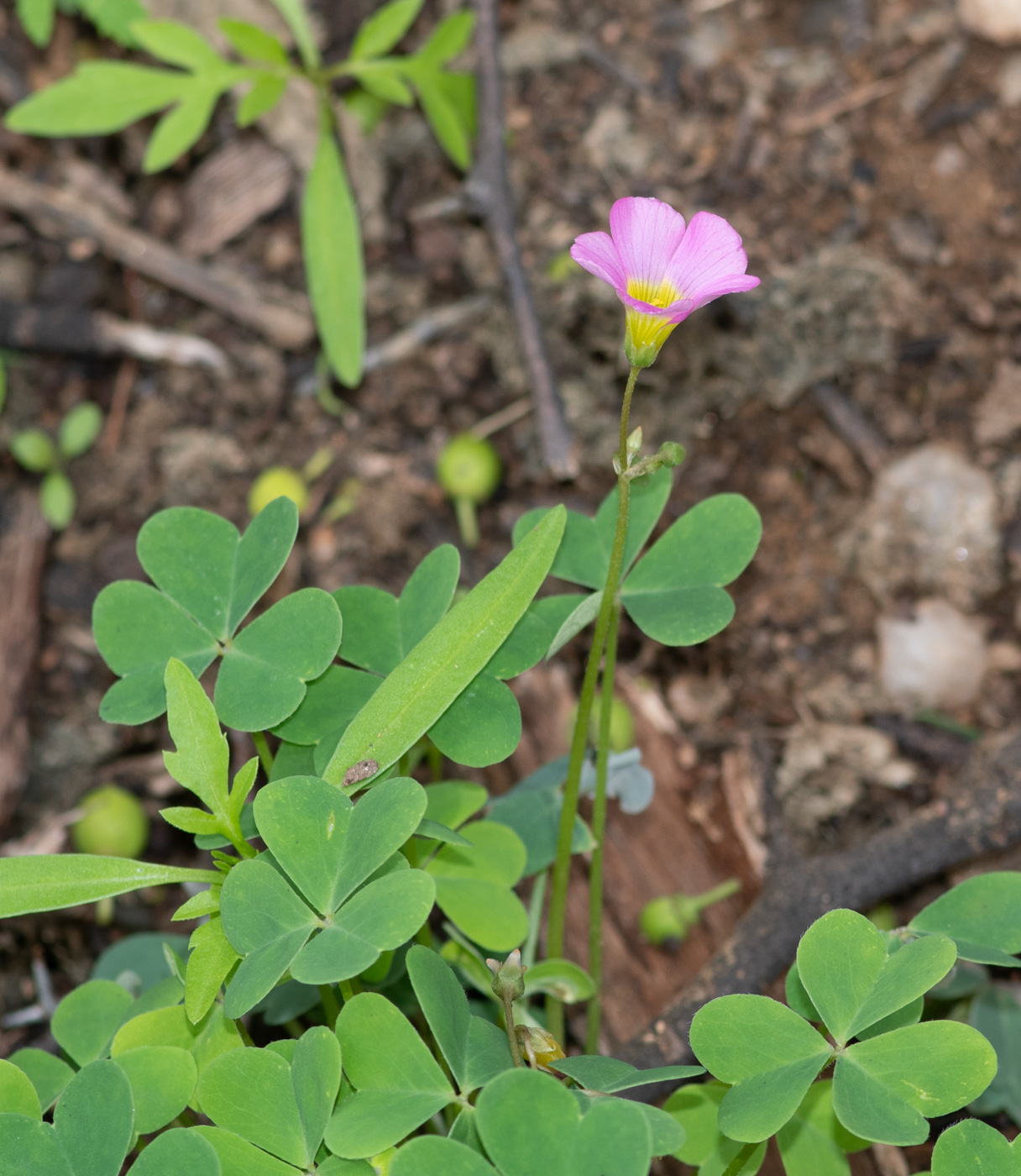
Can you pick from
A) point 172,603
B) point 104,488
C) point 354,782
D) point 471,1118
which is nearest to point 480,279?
point 104,488

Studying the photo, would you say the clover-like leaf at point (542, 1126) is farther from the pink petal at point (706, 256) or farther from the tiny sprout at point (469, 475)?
the tiny sprout at point (469, 475)

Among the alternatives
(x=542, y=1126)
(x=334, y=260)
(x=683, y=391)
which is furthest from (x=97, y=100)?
(x=542, y=1126)

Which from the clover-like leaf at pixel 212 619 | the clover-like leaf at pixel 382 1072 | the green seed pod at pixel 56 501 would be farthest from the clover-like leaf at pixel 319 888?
the green seed pod at pixel 56 501

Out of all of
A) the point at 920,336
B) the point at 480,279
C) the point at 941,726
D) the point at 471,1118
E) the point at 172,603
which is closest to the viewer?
the point at 471,1118

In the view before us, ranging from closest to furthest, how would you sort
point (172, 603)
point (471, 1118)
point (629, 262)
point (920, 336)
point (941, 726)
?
point (471, 1118), point (629, 262), point (172, 603), point (941, 726), point (920, 336)

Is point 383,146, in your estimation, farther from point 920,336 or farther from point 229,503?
point 920,336

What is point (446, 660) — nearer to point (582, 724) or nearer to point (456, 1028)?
point (582, 724)
